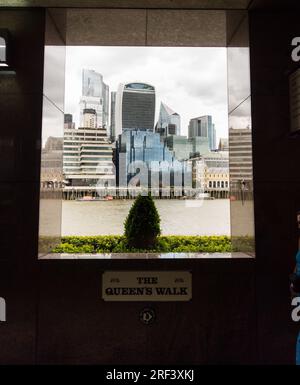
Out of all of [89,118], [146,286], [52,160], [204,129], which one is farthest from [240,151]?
[52,160]

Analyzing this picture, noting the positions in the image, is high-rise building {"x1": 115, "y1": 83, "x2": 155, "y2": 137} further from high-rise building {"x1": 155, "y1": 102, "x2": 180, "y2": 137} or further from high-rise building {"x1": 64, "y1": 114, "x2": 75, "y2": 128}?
high-rise building {"x1": 64, "y1": 114, "x2": 75, "y2": 128}

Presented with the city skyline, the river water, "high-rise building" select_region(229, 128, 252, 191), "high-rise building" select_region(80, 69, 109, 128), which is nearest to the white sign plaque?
the river water

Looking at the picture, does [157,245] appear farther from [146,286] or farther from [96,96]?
[96,96]

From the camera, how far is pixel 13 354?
136 inches

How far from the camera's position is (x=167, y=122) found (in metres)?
4.73

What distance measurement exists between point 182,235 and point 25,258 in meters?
1.99

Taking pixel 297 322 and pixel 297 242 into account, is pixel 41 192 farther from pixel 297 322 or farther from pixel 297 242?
pixel 297 322

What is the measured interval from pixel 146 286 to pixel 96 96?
281 cm

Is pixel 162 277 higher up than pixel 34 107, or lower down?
lower down

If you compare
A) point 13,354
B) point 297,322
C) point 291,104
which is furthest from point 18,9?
point 297,322

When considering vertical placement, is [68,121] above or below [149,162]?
above

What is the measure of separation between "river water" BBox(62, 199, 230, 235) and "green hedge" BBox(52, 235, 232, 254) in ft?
0.38

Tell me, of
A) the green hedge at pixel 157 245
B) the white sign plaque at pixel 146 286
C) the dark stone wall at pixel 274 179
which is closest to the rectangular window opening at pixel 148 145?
the green hedge at pixel 157 245

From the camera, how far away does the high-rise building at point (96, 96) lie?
472cm
